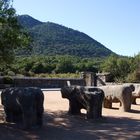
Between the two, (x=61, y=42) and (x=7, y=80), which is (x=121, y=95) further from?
(x=61, y=42)

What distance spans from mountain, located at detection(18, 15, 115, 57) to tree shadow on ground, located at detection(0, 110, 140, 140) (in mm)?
63827

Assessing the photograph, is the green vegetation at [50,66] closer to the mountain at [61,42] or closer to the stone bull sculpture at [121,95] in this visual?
the mountain at [61,42]

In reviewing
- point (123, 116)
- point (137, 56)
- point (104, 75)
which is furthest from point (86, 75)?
point (123, 116)

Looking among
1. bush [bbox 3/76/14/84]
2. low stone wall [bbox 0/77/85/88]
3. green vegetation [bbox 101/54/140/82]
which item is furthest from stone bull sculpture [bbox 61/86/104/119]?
green vegetation [bbox 101/54/140/82]

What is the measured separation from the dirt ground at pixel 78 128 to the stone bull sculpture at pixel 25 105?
325 mm

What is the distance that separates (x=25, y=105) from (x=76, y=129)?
163 cm

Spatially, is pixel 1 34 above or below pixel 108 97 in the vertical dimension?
above

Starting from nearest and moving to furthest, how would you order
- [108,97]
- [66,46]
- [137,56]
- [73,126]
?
[73,126] → [108,97] → [137,56] → [66,46]

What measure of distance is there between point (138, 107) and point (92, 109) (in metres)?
5.03

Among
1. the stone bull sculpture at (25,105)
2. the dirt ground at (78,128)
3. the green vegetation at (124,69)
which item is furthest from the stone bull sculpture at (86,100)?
the green vegetation at (124,69)

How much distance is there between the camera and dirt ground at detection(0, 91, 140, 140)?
1082cm

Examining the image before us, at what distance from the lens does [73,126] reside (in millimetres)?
12891

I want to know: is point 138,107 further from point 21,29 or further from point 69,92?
point 21,29

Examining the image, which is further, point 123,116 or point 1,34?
point 123,116
